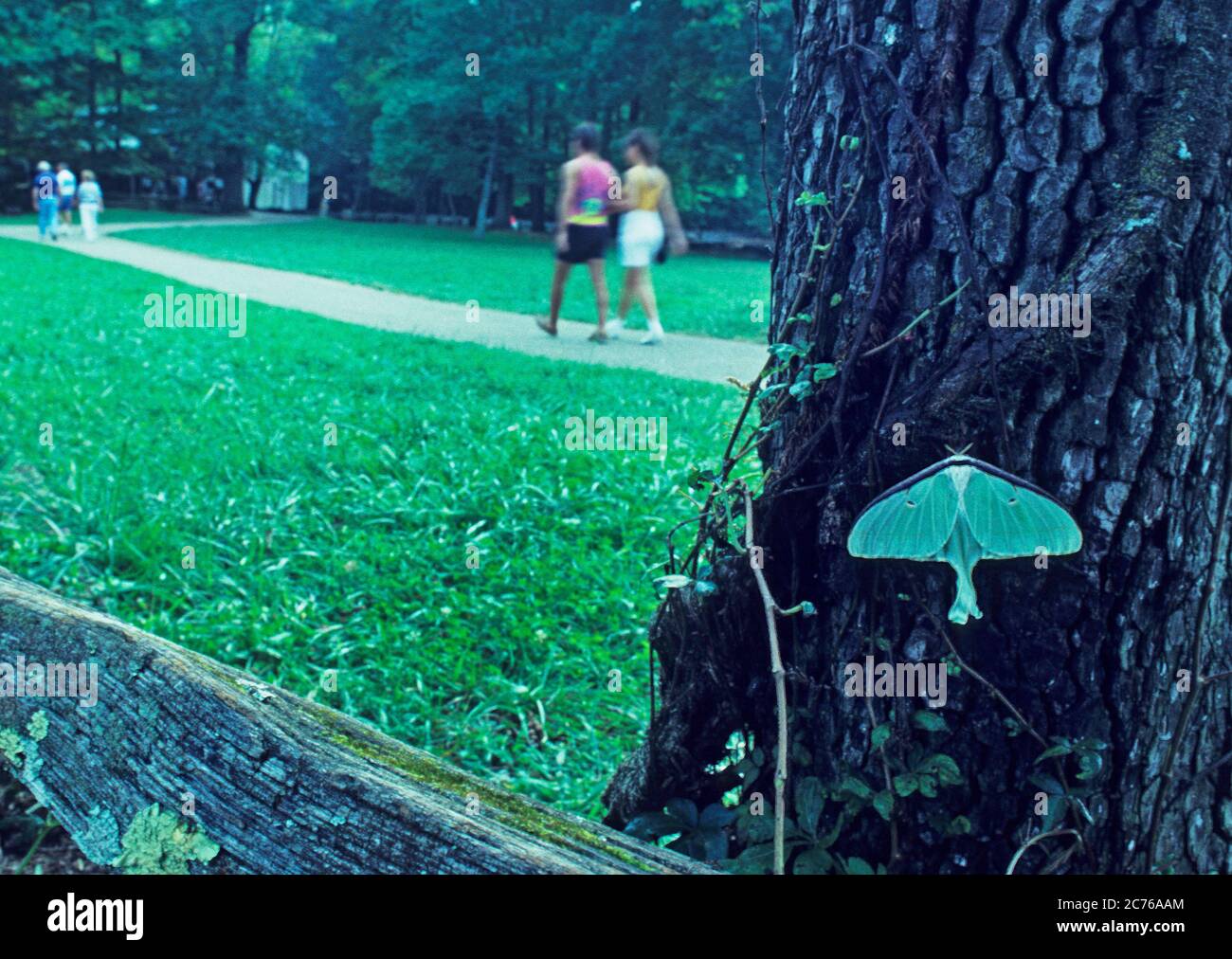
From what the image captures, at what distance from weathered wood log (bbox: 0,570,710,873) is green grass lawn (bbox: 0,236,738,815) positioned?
112 cm

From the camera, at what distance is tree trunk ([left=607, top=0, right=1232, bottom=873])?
1.65 m

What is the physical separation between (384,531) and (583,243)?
561 cm

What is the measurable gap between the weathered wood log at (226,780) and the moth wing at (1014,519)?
2.14 ft

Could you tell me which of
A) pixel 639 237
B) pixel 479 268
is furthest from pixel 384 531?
pixel 479 268

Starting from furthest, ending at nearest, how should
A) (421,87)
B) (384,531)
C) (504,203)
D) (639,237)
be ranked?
(504,203)
(421,87)
(639,237)
(384,531)

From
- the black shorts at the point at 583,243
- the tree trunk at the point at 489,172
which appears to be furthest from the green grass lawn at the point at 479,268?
the black shorts at the point at 583,243

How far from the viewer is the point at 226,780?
65.6 inches

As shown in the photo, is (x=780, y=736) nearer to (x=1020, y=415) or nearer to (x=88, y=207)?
(x=1020, y=415)

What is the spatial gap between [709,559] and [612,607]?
1842 mm

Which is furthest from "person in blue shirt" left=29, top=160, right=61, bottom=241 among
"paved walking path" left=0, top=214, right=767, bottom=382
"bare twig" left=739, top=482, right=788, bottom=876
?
"bare twig" left=739, top=482, right=788, bottom=876

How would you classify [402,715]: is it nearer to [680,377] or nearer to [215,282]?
[680,377]

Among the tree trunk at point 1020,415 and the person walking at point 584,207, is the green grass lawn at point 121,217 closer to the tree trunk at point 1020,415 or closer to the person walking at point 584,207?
the person walking at point 584,207

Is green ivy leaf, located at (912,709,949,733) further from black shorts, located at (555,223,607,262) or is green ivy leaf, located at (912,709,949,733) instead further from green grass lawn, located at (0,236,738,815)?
black shorts, located at (555,223,607,262)
